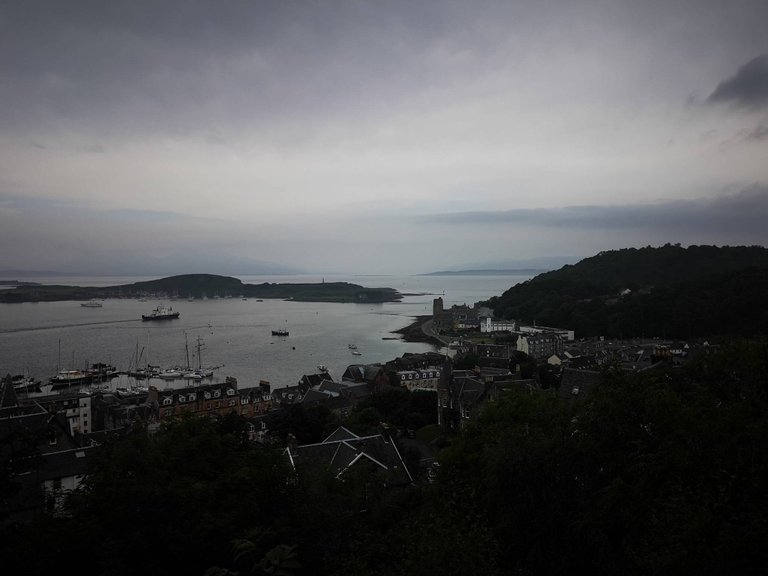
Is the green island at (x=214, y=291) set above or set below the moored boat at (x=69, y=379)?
above

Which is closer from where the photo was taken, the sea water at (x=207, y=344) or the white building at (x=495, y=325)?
the sea water at (x=207, y=344)

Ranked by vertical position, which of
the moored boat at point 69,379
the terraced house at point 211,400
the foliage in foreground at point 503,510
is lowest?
the moored boat at point 69,379

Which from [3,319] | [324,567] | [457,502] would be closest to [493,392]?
[457,502]

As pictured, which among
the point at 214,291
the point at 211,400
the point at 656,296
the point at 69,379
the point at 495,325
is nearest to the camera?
the point at 211,400

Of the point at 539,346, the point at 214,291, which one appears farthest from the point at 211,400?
the point at 214,291

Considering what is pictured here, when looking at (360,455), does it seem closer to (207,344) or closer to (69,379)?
(69,379)

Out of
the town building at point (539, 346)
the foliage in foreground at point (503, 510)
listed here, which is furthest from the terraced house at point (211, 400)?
the town building at point (539, 346)

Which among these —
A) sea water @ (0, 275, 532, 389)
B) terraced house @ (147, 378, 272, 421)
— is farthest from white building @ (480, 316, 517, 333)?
terraced house @ (147, 378, 272, 421)

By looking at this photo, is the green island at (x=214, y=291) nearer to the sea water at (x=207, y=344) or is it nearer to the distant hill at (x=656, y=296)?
the sea water at (x=207, y=344)
